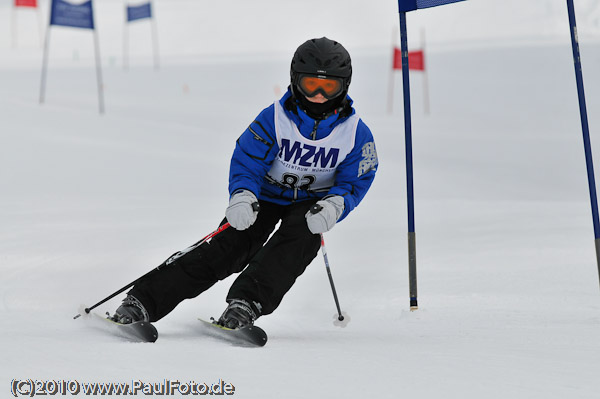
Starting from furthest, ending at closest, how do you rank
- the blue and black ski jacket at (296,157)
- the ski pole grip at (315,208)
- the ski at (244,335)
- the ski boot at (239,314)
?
the blue and black ski jacket at (296,157) → the ski pole grip at (315,208) → the ski boot at (239,314) → the ski at (244,335)

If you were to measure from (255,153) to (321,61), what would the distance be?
47cm

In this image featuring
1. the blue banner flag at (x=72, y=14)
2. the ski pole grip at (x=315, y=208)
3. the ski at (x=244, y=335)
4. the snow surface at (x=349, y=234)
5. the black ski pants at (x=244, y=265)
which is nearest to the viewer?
the snow surface at (x=349, y=234)

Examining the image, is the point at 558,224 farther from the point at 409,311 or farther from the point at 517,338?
the point at 517,338

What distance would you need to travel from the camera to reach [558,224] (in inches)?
244

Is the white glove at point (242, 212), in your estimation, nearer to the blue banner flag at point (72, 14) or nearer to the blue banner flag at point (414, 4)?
the blue banner flag at point (414, 4)

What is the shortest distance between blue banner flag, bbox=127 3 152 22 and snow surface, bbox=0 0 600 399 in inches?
59.8

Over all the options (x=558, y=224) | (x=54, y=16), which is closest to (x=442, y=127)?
(x=54, y=16)

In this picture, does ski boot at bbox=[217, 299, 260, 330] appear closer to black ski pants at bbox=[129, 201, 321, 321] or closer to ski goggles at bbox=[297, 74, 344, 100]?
black ski pants at bbox=[129, 201, 321, 321]

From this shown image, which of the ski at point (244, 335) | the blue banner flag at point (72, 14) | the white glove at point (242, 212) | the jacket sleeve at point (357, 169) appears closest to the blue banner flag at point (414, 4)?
the jacket sleeve at point (357, 169)

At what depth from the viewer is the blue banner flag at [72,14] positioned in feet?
37.2

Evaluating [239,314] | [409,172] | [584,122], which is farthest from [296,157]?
[584,122]

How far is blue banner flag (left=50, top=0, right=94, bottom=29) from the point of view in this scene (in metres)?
11.3

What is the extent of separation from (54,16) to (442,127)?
7.36 metres

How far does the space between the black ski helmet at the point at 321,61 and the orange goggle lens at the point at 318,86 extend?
0.02 meters
